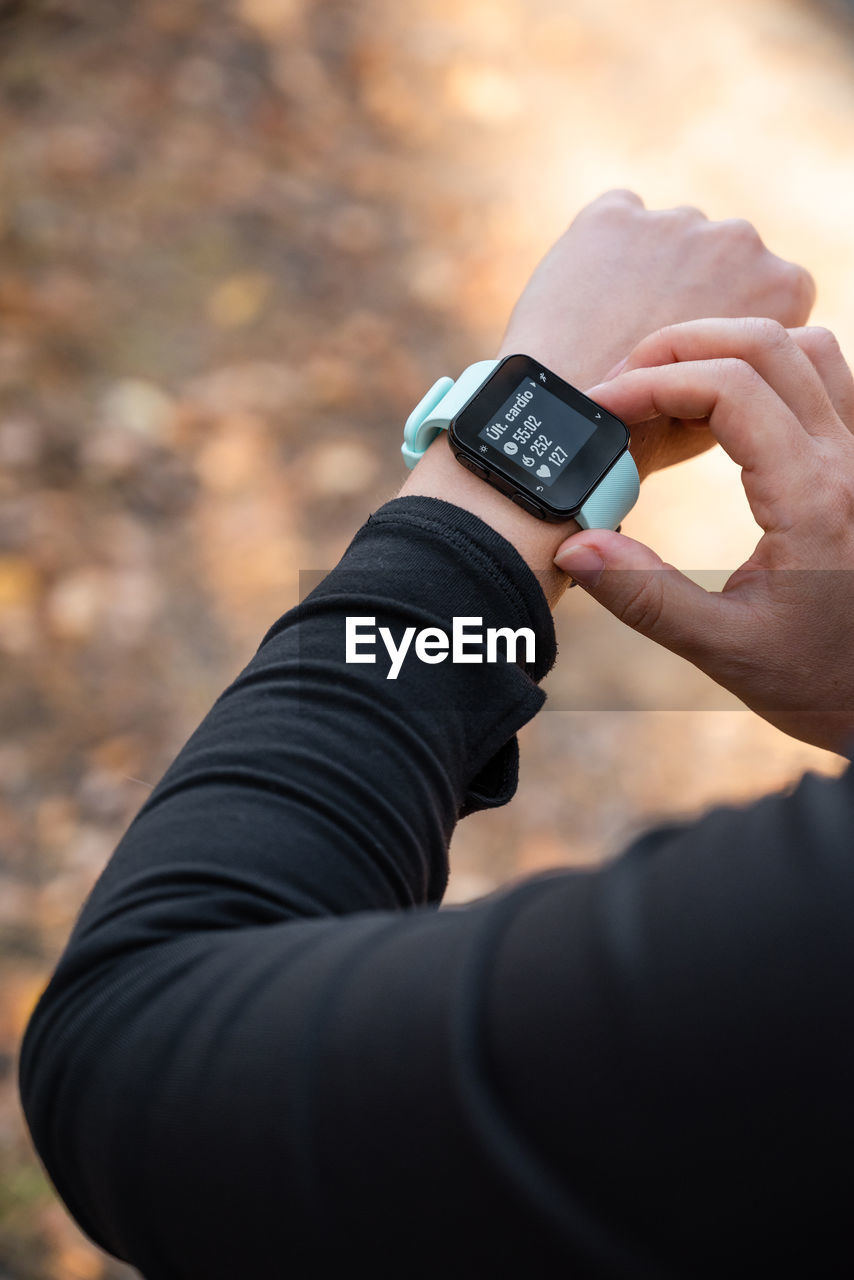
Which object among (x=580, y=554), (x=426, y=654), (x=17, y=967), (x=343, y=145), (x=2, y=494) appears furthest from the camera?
(x=343, y=145)

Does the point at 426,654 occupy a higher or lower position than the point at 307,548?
lower

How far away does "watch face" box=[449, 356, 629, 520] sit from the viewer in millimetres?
1032

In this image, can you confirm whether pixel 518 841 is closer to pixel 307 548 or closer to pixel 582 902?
pixel 307 548

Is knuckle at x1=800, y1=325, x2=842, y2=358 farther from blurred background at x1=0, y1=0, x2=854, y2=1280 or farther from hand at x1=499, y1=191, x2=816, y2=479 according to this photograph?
blurred background at x1=0, y1=0, x2=854, y2=1280

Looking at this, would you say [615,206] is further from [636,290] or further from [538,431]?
[538,431]

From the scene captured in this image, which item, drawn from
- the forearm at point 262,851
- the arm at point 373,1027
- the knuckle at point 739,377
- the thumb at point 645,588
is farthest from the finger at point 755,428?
the arm at point 373,1027

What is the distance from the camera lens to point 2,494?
1928mm

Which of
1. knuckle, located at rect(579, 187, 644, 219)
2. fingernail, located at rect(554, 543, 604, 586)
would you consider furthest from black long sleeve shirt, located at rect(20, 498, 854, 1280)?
knuckle, located at rect(579, 187, 644, 219)

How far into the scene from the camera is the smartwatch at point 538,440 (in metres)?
1.03

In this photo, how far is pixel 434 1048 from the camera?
458 millimetres

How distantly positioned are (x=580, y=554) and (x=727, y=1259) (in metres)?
0.68

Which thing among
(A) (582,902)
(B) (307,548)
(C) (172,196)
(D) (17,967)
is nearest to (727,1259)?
(A) (582,902)

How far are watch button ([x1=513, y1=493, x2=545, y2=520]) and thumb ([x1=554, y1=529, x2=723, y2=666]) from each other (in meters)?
0.04

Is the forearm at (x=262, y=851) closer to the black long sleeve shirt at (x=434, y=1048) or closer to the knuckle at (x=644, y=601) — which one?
the black long sleeve shirt at (x=434, y=1048)
